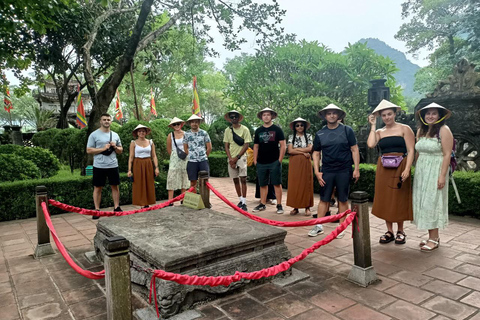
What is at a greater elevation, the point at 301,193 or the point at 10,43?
the point at 10,43

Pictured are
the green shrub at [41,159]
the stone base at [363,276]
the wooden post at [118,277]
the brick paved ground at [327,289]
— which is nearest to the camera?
the wooden post at [118,277]

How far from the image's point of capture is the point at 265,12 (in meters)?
11.0

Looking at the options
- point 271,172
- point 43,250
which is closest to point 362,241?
point 271,172

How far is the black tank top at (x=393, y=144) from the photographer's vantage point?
4070 millimetres

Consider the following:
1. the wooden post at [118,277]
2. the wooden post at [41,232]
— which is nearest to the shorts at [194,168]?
the wooden post at [41,232]

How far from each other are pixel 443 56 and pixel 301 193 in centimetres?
2275

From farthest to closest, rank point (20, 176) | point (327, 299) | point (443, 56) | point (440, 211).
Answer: point (443, 56) < point (20, 176) < point (440, 211) < point (327, 299)

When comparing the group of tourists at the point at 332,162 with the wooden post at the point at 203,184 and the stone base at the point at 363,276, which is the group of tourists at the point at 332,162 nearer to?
the stone base at the point at 363,276

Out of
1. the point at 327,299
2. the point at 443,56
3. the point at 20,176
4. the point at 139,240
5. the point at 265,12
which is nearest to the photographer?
the point at 327,299

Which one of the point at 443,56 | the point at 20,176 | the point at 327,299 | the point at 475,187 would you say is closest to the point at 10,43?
the point at 20,176

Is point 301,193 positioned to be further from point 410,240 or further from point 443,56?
point 443,56

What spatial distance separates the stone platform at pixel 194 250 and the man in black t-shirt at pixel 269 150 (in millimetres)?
2111

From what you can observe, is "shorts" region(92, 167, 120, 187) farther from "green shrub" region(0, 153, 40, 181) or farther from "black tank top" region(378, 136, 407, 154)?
"black tank top" region(378, 136, 407, 154)

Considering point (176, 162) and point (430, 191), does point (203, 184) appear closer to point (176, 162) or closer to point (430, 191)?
point (176, 162)
